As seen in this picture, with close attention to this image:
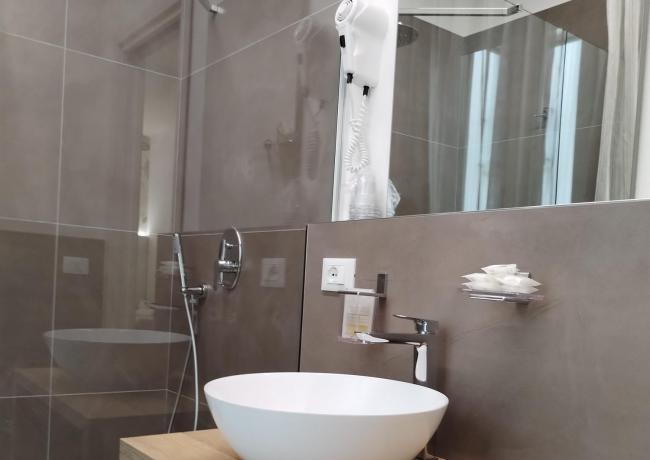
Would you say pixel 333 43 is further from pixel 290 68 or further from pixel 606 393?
pixel 606 393

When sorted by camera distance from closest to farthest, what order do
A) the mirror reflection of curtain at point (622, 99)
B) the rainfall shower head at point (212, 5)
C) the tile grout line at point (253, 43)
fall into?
1. the mirror reflection of curtain at point (622, 99)
2. the tile grout line at point (253, 43)
3. the rainfall shower head at point (212, 5)

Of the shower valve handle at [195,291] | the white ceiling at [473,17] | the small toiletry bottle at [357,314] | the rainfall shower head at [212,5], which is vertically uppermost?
the rainfall shower head at [212,5]

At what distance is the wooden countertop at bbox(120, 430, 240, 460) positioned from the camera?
135 centimetres

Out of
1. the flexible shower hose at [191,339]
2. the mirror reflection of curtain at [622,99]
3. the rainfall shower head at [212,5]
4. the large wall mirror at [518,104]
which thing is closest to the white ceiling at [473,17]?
the large wall mirror at [518,104]

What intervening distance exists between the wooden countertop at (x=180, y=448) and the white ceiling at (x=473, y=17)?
113cm

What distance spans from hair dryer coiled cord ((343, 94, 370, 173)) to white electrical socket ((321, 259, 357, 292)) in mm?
263

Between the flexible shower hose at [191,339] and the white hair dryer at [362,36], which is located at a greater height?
the white hair dryer at [362,36]

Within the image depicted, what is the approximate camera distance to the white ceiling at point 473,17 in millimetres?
1446

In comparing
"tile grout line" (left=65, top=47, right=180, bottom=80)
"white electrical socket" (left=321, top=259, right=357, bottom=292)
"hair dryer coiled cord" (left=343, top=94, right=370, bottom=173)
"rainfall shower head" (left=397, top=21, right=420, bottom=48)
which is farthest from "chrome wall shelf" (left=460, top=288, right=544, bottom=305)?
"tile grout line" (left=65, top=47, right=180, bottom=80)

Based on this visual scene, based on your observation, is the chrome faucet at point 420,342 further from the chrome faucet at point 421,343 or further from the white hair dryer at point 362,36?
the white hair dryer at point 362,36

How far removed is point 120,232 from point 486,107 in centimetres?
129

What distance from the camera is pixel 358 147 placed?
6.21 feet

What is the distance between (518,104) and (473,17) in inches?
11.9

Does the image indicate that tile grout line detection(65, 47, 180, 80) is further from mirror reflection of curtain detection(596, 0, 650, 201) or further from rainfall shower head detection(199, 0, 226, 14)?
mirror reflection of curtain detection(596, 0, 650, 201)
